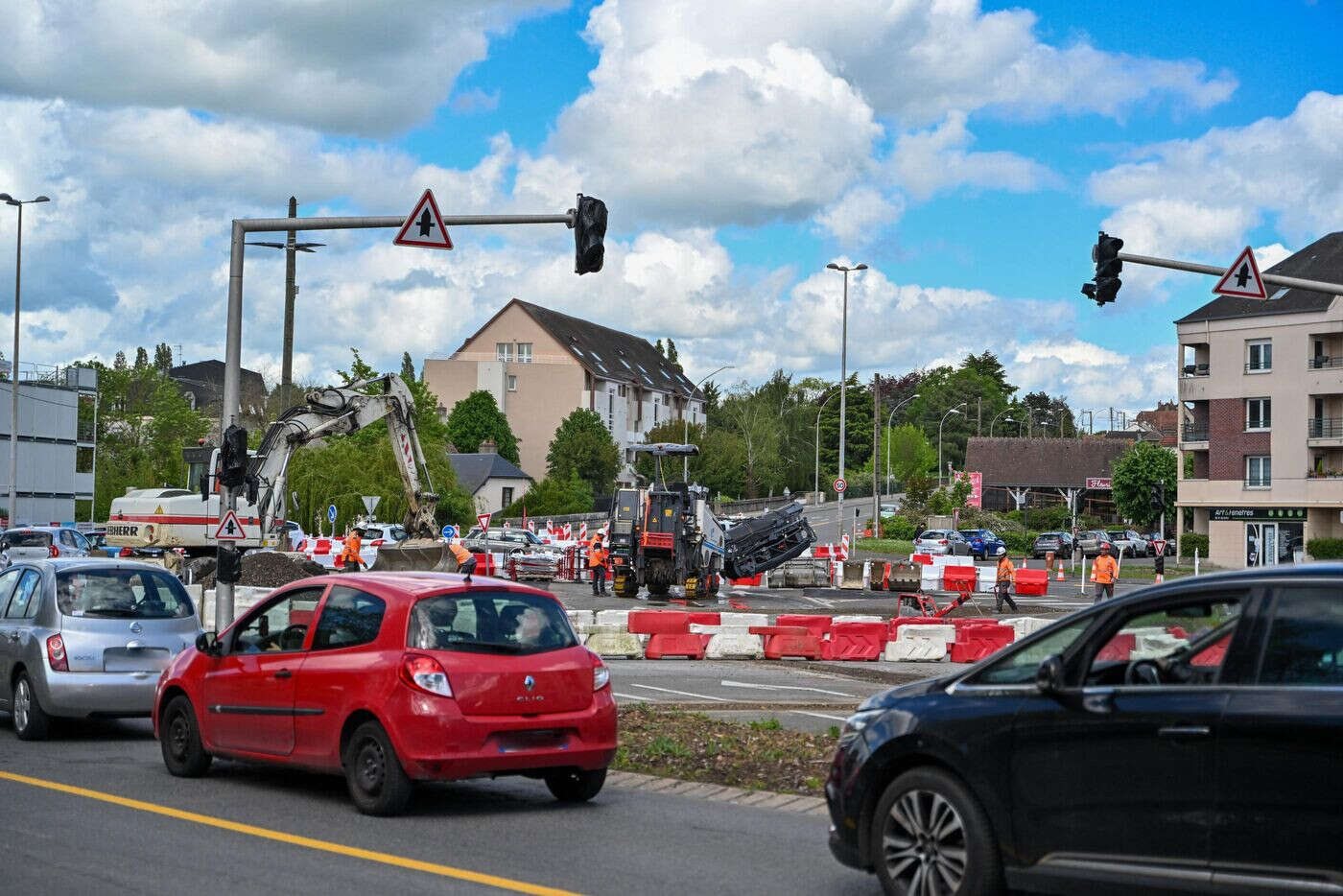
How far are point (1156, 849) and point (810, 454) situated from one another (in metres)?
136

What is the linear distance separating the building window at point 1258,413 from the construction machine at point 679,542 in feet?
112

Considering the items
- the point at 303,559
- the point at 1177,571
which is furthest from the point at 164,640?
the point at 1177,571

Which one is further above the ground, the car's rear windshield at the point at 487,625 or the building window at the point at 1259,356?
the building window at the point at 1259,356

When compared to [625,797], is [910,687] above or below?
above

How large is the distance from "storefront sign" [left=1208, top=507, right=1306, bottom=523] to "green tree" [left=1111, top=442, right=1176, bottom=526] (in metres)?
13.6

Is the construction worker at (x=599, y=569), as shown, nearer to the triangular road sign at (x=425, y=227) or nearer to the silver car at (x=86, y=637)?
the triangular road sign at (x=425, y=227)

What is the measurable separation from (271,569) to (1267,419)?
47891mm

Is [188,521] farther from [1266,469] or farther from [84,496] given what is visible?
[1266,469]

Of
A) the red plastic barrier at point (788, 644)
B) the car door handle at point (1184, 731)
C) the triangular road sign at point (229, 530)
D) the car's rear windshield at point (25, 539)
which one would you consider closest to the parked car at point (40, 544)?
the car's rear windshield at point (25, 539)

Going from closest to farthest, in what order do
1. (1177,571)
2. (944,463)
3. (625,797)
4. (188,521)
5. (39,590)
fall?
1. (625,797)
2. (39,590)
3. (188,521)
4. (1177,571)
5. (944,463)

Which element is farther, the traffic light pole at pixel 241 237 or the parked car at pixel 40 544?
the parked car at pixel 40 544

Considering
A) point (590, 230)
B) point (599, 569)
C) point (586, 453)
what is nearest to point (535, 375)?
point (586, 453)

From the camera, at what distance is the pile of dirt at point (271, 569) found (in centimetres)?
3612

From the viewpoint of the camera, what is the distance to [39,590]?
→ 518 inches
